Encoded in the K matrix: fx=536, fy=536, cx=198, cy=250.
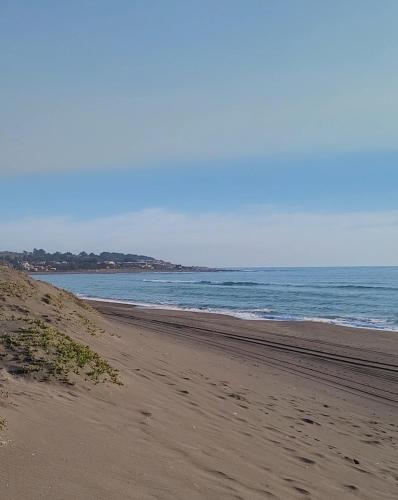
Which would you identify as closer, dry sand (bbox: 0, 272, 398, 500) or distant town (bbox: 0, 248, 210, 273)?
dry sand (bbox: 0, 272, 398, 500)

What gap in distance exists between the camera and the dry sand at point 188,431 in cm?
419

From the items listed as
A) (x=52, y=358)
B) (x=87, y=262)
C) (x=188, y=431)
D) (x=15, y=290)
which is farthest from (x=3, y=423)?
(x=87, y=262)

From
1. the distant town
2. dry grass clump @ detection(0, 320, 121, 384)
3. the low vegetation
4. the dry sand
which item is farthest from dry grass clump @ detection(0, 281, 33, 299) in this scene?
the distant town

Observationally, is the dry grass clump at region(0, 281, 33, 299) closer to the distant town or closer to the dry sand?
the dry sand

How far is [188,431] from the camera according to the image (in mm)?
5977

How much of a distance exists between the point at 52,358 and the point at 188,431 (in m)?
2.43

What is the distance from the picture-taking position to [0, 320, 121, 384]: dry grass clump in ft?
22.8

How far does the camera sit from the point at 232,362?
13.3 m

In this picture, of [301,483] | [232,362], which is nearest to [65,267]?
[232,362]

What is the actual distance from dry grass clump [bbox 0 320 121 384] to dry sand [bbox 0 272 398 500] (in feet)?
0.77

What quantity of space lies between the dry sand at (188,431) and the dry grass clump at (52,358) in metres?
0.24

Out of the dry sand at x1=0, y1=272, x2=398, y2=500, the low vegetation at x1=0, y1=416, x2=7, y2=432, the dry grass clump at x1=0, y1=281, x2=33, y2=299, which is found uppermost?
the dry grass clump at x1=0, y1=281, x2=33, y2=299

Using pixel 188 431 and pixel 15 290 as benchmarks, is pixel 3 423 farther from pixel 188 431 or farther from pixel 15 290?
pixel 15 290

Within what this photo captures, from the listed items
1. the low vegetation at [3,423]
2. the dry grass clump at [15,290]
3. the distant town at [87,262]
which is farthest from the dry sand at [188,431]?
the distant town at [87,262]
